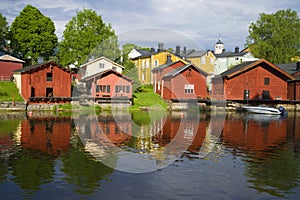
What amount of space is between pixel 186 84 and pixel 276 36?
101 feet

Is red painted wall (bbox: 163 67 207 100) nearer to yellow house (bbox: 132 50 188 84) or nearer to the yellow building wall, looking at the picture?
yellow house (bbox: 132 50 188 84)

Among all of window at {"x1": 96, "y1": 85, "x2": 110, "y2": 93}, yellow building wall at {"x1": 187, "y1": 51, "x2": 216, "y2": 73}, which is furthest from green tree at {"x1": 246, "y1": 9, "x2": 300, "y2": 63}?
window at {"x1": 96, "y1": 85, "x2": 110, "y2": 93}

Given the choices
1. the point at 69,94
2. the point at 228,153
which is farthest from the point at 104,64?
the point at 228,153

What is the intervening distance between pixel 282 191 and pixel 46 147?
45.2 feet

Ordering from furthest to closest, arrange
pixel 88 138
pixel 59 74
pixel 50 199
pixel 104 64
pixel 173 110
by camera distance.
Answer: pixel 104 64 < pixel 173 110 < pixel 59 74 < pixel 88 138 < pixel 50 199

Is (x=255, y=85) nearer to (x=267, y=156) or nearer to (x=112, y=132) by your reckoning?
(x=112, y=132)

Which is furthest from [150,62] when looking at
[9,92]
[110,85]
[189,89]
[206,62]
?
[9,92]

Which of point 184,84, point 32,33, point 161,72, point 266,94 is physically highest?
point 32,33

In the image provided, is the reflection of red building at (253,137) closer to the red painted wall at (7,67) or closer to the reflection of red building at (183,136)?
the reflection of red building at (183,136)

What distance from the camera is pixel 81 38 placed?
57906mm

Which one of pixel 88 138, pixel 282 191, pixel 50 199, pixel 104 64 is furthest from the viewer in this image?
pixel 104 64

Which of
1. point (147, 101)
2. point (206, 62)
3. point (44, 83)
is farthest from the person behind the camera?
point (206, 62)

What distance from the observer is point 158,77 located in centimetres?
6322

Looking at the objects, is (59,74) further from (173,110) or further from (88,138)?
(88,138)
